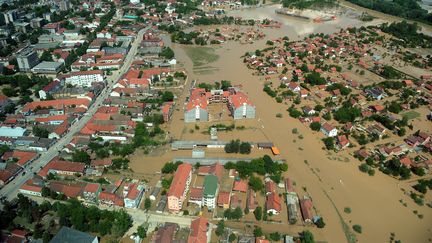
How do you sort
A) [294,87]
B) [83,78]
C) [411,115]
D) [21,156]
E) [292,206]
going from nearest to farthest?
1. [292,206]
2. [21,156]
3. [411,115]
4. [294,87]
5. [83,78]

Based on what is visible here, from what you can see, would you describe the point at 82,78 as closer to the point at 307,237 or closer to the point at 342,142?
the point at 342,142

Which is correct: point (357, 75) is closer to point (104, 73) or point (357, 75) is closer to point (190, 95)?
point (190, 95)

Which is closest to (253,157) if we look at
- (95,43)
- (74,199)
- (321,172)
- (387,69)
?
(321,172)

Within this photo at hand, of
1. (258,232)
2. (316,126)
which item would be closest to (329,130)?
(316,126)

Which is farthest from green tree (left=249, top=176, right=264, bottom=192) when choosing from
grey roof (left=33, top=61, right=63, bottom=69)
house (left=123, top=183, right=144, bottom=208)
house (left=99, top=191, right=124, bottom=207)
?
grey roof (left=33, top=61, right=63, bottom=69)

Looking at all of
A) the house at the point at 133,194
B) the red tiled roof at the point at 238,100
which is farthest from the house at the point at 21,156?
the red tiled roof at the point at 238,100

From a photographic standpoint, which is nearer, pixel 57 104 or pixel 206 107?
pixel 206 107
